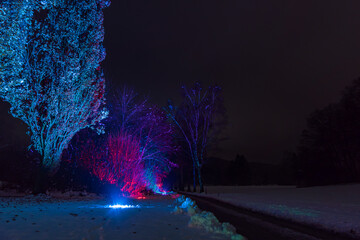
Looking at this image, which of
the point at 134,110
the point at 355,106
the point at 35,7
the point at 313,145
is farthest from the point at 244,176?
the point at 35,7

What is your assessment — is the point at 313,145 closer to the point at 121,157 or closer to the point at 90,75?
the point at 121,157

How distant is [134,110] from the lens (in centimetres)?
2697

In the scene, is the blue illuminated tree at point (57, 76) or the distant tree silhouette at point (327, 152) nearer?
the blue illuminated tree at point (57, 76)

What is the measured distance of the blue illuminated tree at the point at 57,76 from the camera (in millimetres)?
15258

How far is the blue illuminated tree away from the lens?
15.3 m

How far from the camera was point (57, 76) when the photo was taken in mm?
16062

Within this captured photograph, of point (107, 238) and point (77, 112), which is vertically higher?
point (77, 112)

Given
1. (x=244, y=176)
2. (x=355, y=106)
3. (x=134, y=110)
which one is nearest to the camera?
(x=134, y=110)

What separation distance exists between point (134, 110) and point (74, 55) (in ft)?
36.2

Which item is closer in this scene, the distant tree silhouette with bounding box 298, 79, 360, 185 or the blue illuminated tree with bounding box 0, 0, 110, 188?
the blue illuminated tree with bounding box 0, 0, 110, 188

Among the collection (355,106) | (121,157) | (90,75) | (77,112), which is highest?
(355,106)

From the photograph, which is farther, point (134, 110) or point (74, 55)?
point (134, 110)

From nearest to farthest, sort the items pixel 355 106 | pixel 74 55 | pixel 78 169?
pixel 74 55 < pixel 78 169 < pixel 355 106

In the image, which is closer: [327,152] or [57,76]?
[57,76]
